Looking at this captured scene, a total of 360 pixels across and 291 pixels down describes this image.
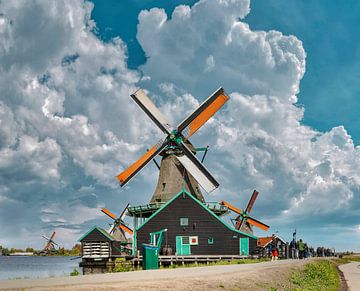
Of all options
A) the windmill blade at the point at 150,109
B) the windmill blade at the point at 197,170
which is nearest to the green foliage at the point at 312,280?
the windmill blade at the point at 197,170

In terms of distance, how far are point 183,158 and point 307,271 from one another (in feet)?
62.6

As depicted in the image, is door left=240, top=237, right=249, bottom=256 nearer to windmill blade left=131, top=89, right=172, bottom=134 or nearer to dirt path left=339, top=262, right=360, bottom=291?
dirt path left=339, top=262, right=360, bottom=291

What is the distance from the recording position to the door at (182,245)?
4262cm

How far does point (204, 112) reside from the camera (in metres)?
50.8

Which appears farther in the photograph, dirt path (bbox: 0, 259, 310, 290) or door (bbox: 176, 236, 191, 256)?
door (bbox: 176, 236, 191, 256)

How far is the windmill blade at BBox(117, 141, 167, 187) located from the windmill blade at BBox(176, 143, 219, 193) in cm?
269

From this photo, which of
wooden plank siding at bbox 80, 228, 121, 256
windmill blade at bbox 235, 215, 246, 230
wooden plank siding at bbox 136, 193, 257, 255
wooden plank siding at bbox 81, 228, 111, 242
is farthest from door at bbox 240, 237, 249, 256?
windmill blade at bbox 235, 215, 246, 230

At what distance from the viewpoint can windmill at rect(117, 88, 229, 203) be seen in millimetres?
46500

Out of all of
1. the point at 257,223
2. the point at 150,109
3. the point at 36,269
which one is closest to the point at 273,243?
the point at 257,223

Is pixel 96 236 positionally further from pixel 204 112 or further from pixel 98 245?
pixel 204 112

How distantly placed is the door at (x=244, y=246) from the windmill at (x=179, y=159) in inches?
221

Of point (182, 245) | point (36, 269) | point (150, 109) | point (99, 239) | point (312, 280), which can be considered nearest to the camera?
point (312, 280)

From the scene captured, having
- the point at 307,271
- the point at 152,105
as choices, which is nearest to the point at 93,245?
the point at 152,105

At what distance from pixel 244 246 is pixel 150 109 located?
1789 cm
